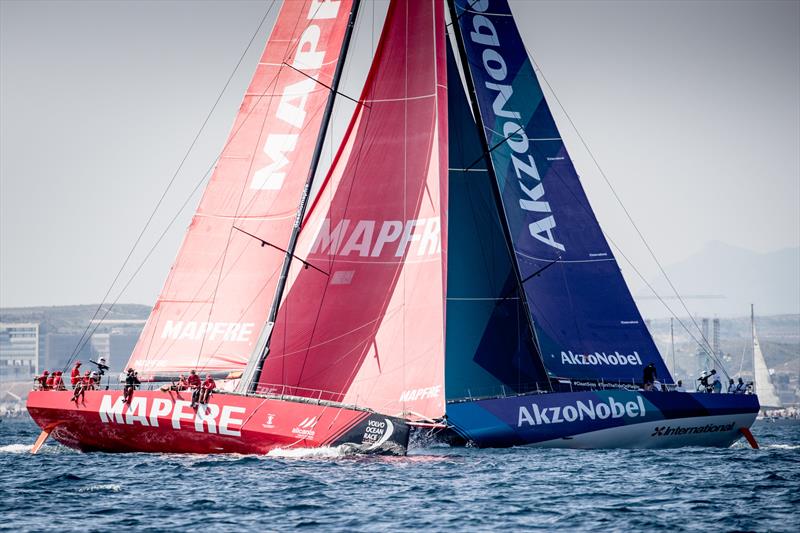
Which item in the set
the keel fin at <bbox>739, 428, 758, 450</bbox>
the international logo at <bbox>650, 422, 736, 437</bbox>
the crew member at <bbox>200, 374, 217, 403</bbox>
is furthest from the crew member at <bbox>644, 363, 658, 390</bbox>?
the crew member at <bbox>200, 374, 217, 403</bbox>

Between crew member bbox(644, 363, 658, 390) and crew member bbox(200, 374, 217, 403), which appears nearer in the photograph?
crew member bbox(200, 374, 217, 403)

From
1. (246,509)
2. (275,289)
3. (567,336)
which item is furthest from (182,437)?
(567,336)

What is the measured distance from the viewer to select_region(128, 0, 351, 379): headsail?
25312 mm

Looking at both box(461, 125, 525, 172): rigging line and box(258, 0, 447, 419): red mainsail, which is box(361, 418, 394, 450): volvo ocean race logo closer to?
box(258, 0, 447, 419): red mainsail

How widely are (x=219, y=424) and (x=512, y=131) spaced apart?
12.6 metres

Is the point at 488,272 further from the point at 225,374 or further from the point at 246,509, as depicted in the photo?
the point at 246,509

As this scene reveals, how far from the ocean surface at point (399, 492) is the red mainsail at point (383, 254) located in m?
2.09

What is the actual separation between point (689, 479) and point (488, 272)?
9.90 m

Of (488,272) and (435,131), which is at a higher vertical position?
(435,131)

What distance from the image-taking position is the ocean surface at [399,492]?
16844 millimetres

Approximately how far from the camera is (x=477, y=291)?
3036 cm

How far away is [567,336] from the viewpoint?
31016 mm

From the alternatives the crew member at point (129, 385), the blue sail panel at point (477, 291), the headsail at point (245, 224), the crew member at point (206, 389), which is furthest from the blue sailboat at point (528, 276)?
the crew member at point (129, 385)

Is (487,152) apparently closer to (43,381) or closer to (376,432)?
(376,432)
